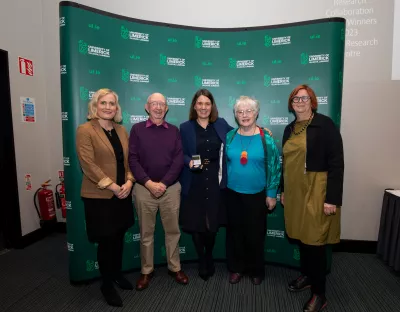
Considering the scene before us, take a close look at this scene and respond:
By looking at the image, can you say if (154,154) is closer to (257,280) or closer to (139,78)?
(139,78)

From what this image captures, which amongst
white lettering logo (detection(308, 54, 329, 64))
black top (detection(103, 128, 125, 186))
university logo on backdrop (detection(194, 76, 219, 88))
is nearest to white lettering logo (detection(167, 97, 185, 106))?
university logo on backdrop (detection(194, 76, 219, 88))

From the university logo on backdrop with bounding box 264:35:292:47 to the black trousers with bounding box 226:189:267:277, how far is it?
1.53 meters

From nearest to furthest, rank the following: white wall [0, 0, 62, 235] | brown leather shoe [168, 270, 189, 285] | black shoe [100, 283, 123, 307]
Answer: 1. black shoe [100, 283, 123, 307]
2. brown leather shoe [168, 270, 189, 285]
3. white wall [0, 0, 62, 235]

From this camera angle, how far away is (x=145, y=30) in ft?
8.87

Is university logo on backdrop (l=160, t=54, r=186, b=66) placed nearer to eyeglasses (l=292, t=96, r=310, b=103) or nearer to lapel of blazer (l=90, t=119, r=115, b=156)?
lapel of blazer (l=90, t=119, r=115, b=156)

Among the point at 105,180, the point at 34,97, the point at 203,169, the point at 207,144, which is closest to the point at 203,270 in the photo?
the point at 203,169

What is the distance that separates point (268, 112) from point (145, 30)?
1.50m

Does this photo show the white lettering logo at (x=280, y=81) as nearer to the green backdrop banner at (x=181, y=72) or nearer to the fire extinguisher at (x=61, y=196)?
the green backdrop banner at (x=181, y=72)

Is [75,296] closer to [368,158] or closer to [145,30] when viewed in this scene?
[145,30]

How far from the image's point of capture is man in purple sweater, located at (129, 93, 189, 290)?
7.64ft

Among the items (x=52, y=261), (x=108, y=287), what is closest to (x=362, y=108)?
(x=108, y=287)

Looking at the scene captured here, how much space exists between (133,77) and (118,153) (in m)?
0.91

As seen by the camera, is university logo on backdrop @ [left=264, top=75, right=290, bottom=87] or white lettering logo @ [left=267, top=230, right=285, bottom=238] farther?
white lettering logo @ [left=267, top=230, right=285, bottom=238]

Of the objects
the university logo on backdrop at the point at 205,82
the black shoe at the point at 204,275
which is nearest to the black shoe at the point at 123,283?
the black shoe at the point at 204,275
